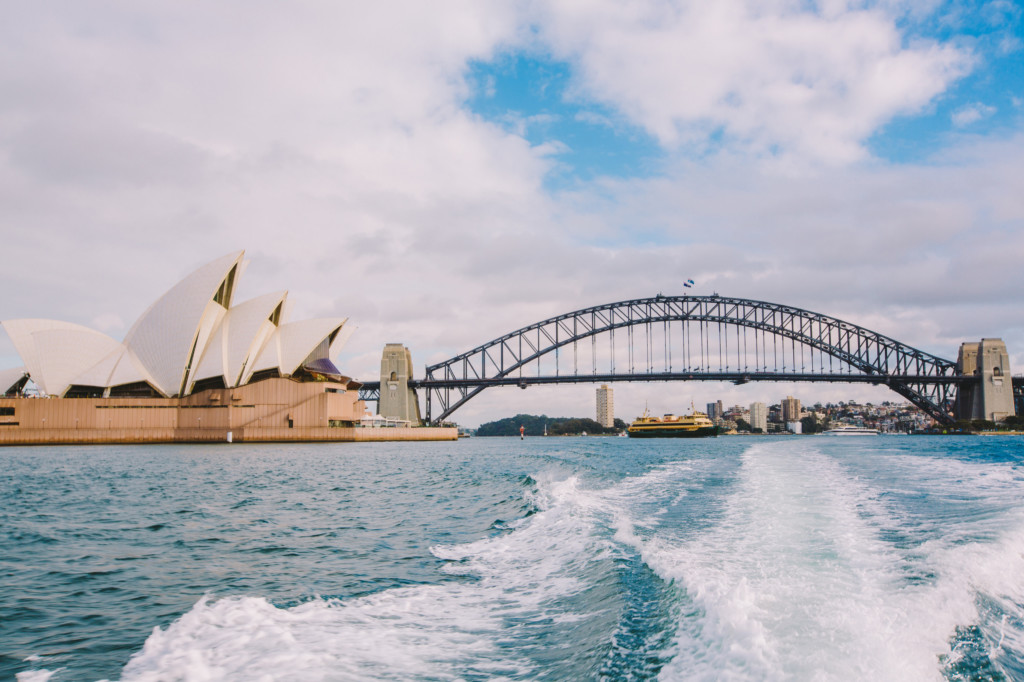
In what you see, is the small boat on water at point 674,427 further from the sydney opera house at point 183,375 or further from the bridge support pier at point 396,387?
Result: the sydney opera house at point 183,375

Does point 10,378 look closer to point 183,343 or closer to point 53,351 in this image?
point 53,351

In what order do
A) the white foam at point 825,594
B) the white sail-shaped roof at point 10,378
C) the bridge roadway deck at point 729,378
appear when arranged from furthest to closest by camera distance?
the bridge roadway deck at point 729,378 < the white sail-shaped roof at point 10,378 < the white foam at point 825,594

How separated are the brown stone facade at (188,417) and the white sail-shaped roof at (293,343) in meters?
1.57

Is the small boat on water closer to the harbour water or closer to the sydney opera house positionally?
the sydney opera house

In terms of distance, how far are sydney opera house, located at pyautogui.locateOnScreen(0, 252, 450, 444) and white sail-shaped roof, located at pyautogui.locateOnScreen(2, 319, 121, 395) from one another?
0.08 m

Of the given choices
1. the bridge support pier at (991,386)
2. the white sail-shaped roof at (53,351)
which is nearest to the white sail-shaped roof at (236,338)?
the white sail-shaped roof at (53,351)

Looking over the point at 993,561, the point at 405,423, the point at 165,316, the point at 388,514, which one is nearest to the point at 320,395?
the point at 165,316

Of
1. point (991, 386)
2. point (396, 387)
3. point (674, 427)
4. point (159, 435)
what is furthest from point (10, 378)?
point (991, 386)

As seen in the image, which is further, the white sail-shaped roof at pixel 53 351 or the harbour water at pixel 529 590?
the white sail-shaped roof at pixel 53 351

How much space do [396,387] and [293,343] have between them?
27156 mm

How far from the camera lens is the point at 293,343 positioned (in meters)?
57.5

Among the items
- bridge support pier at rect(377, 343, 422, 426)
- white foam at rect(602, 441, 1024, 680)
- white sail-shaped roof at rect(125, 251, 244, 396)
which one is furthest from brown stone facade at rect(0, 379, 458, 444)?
white foam at rect(602, 441, 1024, 680)

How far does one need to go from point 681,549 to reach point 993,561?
10.1 ft

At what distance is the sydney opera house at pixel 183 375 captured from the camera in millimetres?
52188
